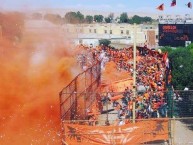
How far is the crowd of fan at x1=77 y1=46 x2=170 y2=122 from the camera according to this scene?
15.7 metres

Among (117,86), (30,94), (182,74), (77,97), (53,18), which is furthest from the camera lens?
(53,18)

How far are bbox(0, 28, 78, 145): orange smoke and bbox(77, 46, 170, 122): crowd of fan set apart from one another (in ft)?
7.72

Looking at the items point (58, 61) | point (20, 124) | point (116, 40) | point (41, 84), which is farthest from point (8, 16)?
point (116, 40)

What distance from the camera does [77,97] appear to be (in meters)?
13.6

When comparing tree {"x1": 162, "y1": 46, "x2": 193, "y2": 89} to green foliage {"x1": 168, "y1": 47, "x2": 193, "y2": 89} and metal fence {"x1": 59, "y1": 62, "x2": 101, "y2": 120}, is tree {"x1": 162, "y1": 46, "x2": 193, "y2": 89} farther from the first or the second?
metal fence {"x1": 59, "y1": 62, "x2": 101, "y2": 120}

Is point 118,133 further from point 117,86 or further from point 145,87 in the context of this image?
point 145,87

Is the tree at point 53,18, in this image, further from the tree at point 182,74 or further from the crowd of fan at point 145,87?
the tree at point 182,74

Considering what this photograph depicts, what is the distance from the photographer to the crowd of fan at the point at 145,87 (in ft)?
51.6

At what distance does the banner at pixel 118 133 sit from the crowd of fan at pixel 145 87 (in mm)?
1938

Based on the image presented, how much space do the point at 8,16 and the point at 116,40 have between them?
58.5m

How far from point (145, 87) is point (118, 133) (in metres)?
8.73

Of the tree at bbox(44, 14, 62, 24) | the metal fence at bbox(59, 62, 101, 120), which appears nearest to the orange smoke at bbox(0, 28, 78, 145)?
the metal fence at bbox(59, 62, 101, 120)

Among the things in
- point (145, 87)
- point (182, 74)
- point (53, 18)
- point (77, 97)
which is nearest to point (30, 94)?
point (77, 97)

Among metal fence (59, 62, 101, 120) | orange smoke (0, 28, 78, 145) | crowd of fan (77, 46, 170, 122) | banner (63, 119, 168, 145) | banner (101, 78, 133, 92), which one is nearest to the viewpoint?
banner (63, 119, 168, 145)
